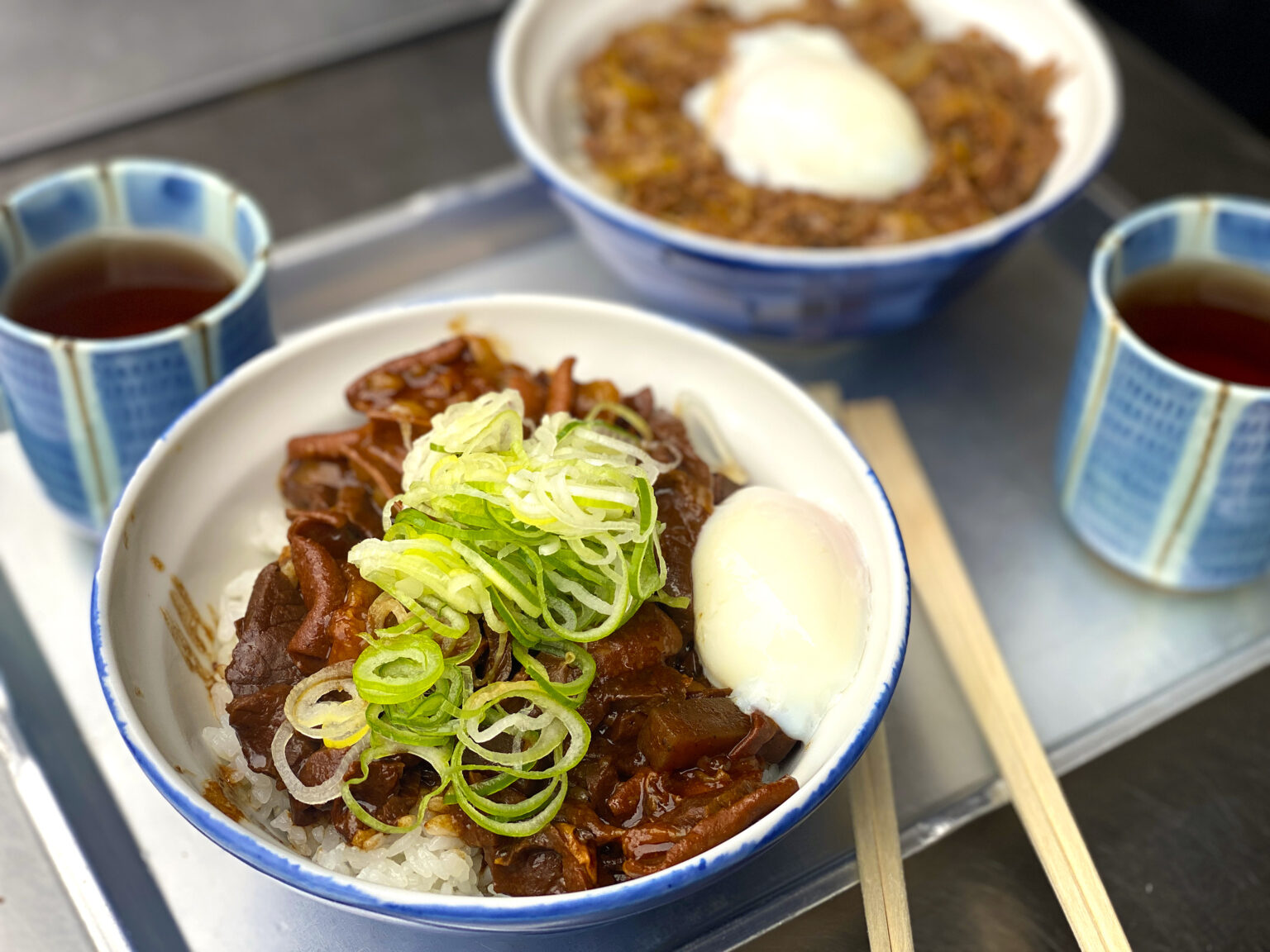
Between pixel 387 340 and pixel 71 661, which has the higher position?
pixel 387 340

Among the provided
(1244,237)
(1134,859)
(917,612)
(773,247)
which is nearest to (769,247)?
(773,247)

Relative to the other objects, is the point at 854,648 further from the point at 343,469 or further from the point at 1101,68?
the point at 1101,68

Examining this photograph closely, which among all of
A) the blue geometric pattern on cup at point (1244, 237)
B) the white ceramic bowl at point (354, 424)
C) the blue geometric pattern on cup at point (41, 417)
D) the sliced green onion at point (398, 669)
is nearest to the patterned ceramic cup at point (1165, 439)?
the blue geometric pattern on cup at point (1244, 237)

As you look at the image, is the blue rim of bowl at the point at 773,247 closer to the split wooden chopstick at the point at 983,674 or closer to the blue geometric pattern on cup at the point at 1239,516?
the split wooden chopstick at the point at 983,674

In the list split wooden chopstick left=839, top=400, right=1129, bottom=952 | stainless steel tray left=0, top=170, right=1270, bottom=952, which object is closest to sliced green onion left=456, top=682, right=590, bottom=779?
stainless steel tray left=0, top=170, right=1270, bottom=952

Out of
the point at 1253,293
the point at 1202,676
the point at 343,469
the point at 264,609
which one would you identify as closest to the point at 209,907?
the point at 264,609

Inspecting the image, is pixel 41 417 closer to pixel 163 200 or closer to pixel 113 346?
pixel 113 346
